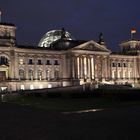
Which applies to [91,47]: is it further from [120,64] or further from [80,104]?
[80,104]

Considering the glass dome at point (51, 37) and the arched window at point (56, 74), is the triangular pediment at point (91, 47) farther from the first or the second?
the glass dome at point (51, 37)

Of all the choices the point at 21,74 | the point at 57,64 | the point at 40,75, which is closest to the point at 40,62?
the point at 40,75

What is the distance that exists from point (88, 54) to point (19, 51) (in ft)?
89.4

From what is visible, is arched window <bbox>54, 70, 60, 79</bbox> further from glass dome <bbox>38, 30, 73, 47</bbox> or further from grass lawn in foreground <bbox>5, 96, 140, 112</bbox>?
grass lawn in foreground <bbox>5, 96, 140, 112</bbox>

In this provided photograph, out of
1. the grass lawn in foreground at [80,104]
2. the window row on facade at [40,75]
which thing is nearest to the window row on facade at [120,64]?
the window row on facade at [40,75]

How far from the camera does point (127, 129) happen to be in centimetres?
1880

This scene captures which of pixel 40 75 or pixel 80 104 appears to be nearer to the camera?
pixel 80 104

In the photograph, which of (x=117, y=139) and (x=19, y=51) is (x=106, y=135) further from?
(x=19, y=51)

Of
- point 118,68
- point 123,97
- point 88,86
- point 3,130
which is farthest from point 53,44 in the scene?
point 3,130

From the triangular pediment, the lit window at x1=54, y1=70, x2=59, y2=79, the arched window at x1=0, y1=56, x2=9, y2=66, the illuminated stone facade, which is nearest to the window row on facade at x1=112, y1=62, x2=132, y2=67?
the illuminated stone facade

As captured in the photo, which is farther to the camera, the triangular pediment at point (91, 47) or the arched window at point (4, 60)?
the triangular pediment at point (91, 47)

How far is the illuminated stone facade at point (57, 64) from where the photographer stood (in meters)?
106

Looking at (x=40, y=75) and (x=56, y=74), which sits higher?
(x=56, y=74)

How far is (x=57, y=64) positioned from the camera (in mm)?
120500
